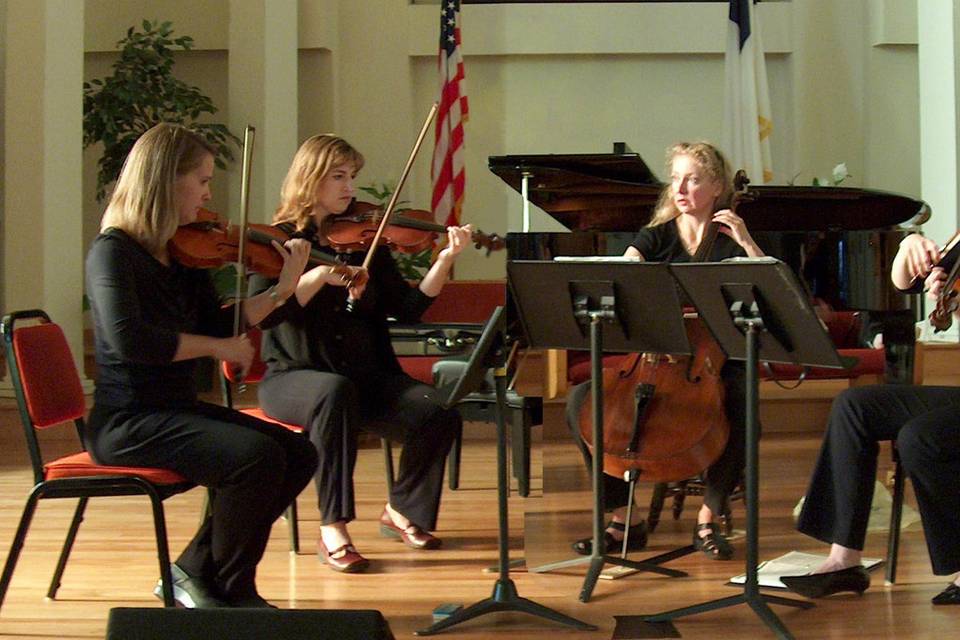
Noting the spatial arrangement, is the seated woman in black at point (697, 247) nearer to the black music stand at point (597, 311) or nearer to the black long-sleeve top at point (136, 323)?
the black music stand at point (597, 311)

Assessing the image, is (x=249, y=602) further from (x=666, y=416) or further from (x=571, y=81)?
(x=571, y=81)

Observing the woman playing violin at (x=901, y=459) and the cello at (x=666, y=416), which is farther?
the cello at (x=666, y=416)

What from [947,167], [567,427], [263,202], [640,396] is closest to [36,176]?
[263,202]

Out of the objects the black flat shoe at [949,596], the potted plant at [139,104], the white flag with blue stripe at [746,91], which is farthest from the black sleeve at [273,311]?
the white flag with blue stripe at [746,91]

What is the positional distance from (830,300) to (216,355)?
95.8 inches

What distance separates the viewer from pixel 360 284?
11.5 ft

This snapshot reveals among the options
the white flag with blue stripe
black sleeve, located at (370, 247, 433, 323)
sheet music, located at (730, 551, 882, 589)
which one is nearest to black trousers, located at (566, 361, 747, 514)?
sheet music, located at (730, 551, 882, 589)

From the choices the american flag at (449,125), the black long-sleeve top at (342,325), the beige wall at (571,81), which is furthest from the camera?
the beige wall at (571,81)

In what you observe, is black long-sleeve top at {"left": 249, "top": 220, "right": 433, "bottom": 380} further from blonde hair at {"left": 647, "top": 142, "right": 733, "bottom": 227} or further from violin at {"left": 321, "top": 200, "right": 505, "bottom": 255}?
blonde hair at {"left": 647, "top": 142, "right": 733, "bottom": 227}

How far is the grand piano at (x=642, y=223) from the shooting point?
13.8 feet

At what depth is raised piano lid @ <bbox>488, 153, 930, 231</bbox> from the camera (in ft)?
13.9

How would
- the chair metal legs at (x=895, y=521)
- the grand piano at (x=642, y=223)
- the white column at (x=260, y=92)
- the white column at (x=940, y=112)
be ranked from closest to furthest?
the chair metal legs at (x=895, y=521) → the grand piano at (x=642, y=223) → the white column at (x=940, y=112) → the white column at (x=260, y=92)

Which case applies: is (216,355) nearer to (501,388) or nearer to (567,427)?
(501,388)

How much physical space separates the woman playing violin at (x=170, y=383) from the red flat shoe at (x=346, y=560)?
544 millimetres
